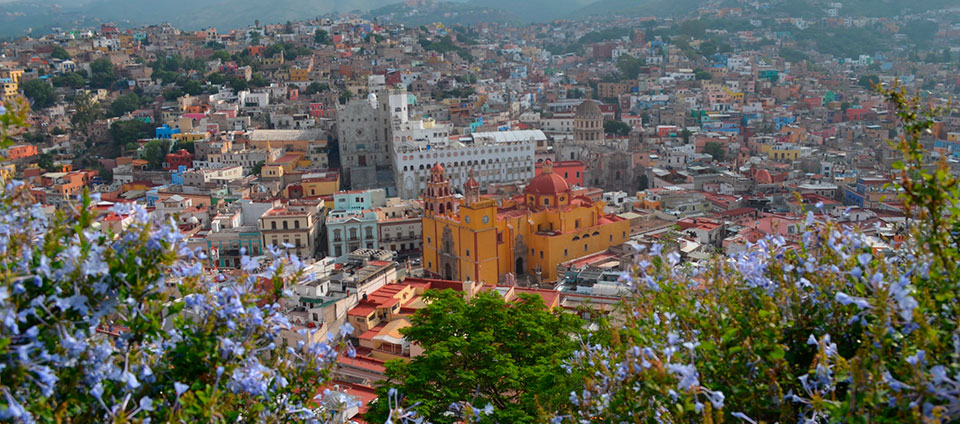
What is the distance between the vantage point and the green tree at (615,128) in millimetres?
55688

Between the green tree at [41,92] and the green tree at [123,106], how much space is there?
14.1 ft

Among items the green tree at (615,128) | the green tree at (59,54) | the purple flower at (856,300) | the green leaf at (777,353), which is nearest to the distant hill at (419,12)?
the green tree at (615,128)

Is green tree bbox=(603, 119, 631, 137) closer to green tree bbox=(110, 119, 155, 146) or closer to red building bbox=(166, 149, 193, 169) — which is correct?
red building bbox=(166, 149, 193, 169)

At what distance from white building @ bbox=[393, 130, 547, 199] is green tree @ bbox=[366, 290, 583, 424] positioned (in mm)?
23619

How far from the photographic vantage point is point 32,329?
11.7ft

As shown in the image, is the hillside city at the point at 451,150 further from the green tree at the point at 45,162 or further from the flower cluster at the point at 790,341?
the flower cluster at the point at 790,341

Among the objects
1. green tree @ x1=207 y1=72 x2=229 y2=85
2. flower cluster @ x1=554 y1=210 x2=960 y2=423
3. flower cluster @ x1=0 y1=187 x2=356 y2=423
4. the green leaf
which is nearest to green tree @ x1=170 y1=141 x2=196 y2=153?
green tree @ x1=207 y1=72 x2=229 y2=85

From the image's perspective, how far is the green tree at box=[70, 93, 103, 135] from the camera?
5019 cm

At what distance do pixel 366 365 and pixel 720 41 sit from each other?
89.3 metres

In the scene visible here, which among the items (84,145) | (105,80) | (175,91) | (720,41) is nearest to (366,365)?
(84,145)

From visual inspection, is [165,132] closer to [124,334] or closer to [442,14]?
[124,334]

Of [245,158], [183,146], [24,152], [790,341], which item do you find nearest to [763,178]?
[245,158]

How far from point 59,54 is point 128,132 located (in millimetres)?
25413

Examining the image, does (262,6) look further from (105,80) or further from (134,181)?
(134,181)
